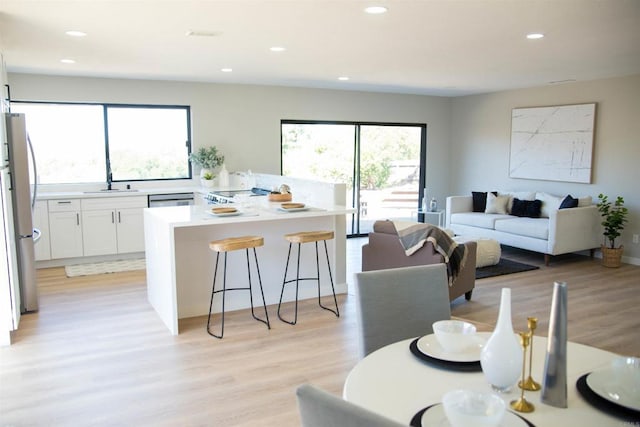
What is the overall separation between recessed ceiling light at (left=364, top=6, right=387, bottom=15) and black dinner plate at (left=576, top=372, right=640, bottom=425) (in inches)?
102

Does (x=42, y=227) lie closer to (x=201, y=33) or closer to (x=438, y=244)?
(x=201, y=33)

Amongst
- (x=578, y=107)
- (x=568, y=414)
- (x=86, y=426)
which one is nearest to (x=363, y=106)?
(x=578, y=107)

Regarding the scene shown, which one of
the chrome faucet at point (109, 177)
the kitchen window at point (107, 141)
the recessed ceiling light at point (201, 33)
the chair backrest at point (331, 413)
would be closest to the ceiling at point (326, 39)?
the recessed ceiling light at point (201, 33)

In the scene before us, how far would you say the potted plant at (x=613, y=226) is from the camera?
21.1 ft

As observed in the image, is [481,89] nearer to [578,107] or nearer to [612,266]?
[578,107]

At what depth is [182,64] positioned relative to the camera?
18.7 feet

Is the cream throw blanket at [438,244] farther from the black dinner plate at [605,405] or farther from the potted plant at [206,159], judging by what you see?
the potted plant at [206,159]

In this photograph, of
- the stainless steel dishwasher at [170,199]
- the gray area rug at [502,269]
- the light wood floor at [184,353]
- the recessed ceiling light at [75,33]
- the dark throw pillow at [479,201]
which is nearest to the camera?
the light wood floor at [184,353]

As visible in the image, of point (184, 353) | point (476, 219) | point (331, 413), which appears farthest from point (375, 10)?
point (476, 219)

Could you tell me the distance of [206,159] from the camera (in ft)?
23.9

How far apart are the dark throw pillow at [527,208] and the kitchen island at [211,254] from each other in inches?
135

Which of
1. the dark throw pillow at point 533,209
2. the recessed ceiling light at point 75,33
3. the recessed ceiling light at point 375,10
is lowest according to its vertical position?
the dark throw pillow at point 533,209

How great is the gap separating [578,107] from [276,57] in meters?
4.40

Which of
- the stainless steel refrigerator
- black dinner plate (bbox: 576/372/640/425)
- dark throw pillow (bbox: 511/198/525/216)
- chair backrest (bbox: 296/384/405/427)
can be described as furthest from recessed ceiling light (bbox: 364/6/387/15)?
dark throw pillow (bbox: 511/198/525/216)
